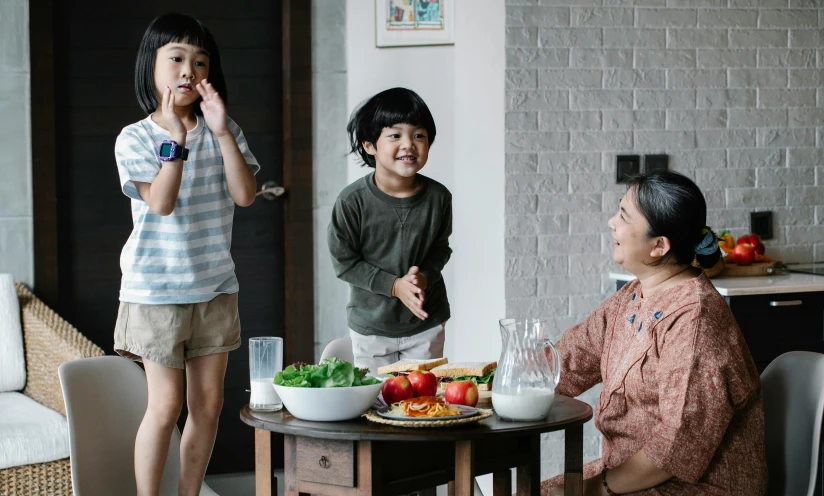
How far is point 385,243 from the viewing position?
252 cm

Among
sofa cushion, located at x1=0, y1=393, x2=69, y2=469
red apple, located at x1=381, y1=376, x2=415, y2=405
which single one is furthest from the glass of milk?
sofa cushion, located at x1=0, y1=393, x2=69, y2=469

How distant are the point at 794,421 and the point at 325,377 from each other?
40.0 inches

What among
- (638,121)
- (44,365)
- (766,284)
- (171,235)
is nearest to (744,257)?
(766,284)

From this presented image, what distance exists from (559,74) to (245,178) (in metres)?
1.47

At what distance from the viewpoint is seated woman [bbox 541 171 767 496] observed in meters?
1.80

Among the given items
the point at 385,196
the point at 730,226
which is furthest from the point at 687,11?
the point at 385,196

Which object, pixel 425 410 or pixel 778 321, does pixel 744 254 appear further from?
pixel 425 410

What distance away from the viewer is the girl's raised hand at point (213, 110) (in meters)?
2.17

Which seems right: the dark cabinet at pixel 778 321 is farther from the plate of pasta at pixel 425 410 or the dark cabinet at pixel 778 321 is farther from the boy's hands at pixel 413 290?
the plate of pasta at pixel 425 410

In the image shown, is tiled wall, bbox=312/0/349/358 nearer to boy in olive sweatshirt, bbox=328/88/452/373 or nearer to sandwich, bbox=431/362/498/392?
boy in olive sweatshirt, bbox=328/88/452/373

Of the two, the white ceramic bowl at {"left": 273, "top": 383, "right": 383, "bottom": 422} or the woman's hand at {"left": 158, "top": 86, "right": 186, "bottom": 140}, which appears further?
the woman's hand at {"left": 158, "top": 86, "right": 186, "bottom": 140}

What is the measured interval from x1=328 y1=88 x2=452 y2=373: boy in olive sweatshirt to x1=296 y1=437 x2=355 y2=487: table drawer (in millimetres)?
864

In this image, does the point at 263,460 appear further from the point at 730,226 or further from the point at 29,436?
the point at 730,226

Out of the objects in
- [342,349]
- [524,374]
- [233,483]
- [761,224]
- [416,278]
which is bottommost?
[233,483]
